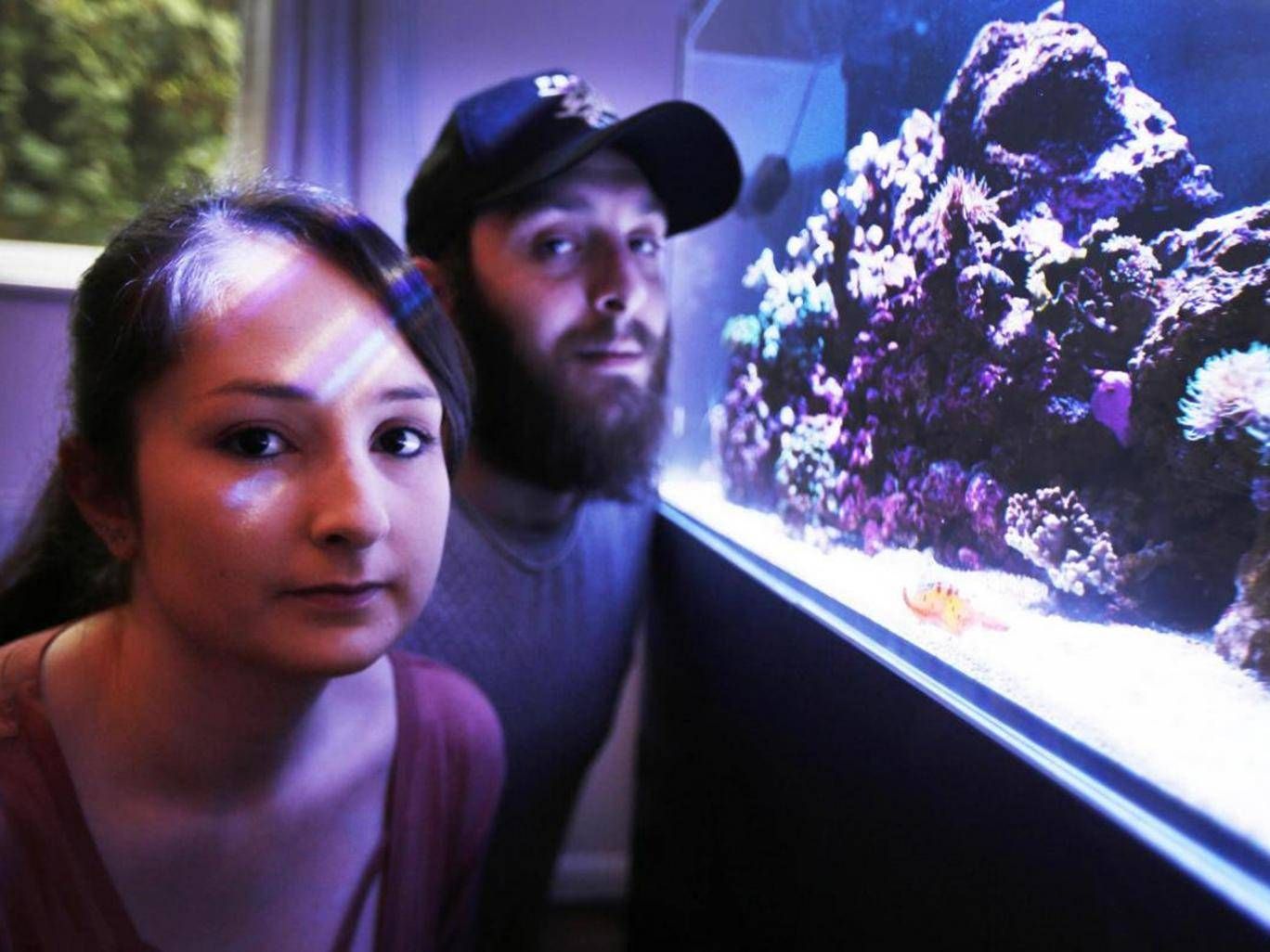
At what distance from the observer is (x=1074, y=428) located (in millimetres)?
594

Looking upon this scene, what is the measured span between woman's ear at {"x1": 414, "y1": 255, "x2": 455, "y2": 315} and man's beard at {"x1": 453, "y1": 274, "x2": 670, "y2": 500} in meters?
0.01

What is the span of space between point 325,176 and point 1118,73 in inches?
59.6

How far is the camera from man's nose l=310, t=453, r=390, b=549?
0.56 m

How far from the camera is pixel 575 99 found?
1099mm

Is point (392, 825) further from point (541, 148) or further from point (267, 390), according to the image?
point (541, 148)

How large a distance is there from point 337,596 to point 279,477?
0.08 metres

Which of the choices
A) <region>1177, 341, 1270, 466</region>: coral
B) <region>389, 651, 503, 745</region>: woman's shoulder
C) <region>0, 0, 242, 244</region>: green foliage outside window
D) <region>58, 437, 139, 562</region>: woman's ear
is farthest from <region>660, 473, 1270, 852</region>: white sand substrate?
<region>0, 0, 242, 244</region>: green foliage outside window

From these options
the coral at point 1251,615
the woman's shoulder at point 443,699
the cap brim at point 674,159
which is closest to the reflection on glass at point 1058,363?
the coral at point 1251,615

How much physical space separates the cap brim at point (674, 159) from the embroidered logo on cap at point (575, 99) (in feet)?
0.15

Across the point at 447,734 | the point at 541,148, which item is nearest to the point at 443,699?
the point at 447,734

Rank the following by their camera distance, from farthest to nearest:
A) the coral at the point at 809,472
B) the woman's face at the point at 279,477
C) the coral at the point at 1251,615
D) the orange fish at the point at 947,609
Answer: the coral at the point at 809,472 → the orange fish at the point at 947,609 → the woman's face at the point at 279,477 → the coral at the point at 1251,615

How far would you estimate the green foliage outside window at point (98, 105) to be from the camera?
5.70 ft

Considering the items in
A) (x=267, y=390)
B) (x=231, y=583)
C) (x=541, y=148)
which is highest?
(x=541, y=148)

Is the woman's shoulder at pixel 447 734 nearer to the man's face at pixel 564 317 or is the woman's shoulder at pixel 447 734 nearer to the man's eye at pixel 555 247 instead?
the man's face at pixel 564 317
